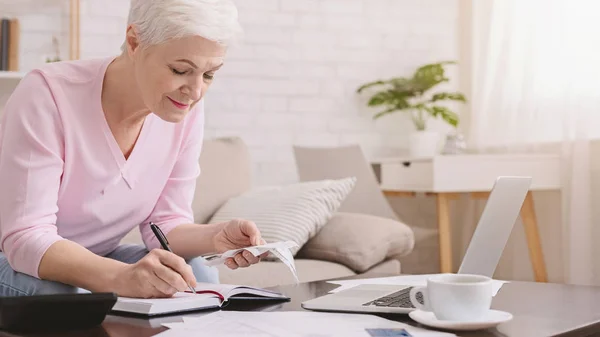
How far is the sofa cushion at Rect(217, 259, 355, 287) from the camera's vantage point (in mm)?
2219

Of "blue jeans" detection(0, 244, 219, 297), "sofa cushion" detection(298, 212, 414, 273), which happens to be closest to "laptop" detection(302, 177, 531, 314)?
"blue jeans" detection(0, 244, 219, 297)

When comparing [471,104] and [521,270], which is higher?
[471,104]

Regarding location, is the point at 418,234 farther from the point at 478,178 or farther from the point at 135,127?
the point at 135,127

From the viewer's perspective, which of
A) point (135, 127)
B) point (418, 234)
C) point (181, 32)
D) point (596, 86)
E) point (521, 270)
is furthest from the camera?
point (521, 270)

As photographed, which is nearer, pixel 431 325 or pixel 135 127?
pixel 431 325

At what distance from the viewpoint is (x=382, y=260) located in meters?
→ 2.55

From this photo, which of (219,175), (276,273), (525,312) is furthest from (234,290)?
(219,175)

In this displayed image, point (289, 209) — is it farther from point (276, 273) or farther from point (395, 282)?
point (395, 282)

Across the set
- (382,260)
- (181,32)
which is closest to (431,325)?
(181,32)

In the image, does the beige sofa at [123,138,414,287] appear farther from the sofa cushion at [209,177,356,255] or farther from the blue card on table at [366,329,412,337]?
the blue card on table at [366,329,412,337]

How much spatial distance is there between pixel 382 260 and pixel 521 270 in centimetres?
138

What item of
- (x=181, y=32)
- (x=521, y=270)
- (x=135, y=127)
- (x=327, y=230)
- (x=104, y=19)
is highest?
(x=104, y=19)

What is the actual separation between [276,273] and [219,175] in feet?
1.92

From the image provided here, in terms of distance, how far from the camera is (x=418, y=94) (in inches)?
153
